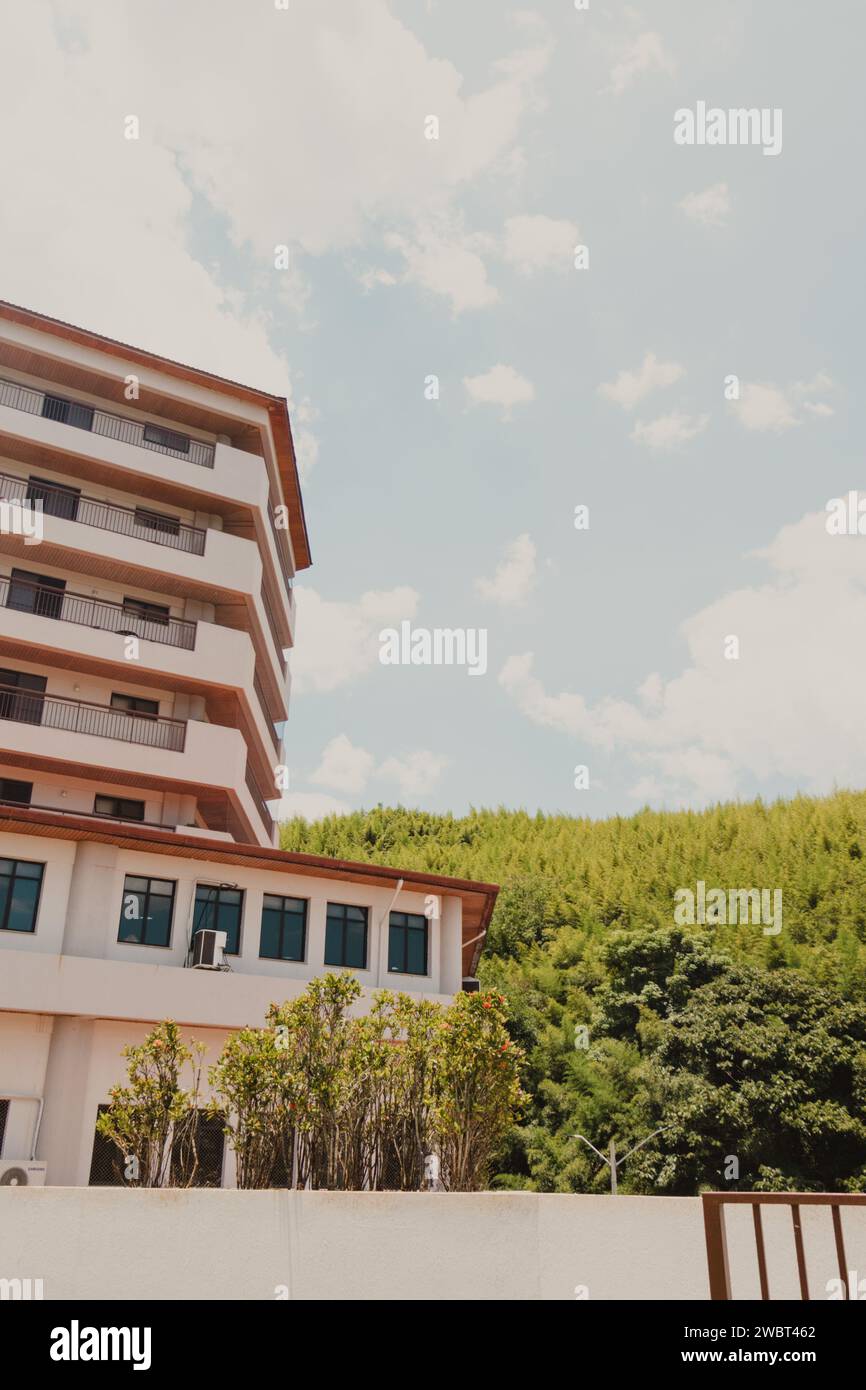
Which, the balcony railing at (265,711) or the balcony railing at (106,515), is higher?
the balcony railing at (106,515)

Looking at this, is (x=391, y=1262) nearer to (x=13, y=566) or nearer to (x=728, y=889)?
(x=13, y=566)

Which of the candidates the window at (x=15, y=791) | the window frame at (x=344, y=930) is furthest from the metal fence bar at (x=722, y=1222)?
the window at (x=15, y=791)

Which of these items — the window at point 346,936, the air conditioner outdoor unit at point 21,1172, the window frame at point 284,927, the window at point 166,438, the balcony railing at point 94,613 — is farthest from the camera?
the window at point 166,438

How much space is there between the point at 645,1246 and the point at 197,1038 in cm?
1175

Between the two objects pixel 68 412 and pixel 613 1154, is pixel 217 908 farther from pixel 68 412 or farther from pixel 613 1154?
pixel 613 1154

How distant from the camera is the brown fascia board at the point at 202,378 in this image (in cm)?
2717

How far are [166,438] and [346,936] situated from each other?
16.3m

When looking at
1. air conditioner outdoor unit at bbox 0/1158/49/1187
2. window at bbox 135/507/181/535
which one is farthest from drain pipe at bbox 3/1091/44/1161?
window at bbox 135/507/181/535

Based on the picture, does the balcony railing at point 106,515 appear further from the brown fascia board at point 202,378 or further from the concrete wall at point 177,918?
the concrete wall at point 177,918

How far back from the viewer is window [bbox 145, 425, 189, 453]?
29.6m

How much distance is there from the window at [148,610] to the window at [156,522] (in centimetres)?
206
